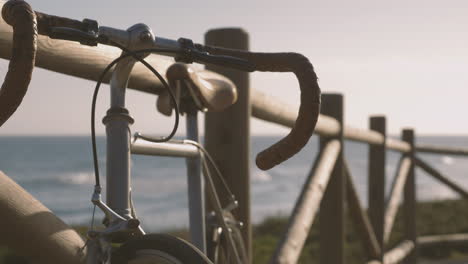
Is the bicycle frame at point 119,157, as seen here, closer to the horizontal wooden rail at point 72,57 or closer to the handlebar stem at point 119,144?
the handlebar stem at point 119,144

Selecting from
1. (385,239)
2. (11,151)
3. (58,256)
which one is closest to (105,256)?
(58,256)

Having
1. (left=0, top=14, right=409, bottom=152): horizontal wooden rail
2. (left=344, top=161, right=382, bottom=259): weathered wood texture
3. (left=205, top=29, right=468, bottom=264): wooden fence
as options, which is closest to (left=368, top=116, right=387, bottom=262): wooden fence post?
(left=205, top=29, right=468, bottom=264): wooden fence

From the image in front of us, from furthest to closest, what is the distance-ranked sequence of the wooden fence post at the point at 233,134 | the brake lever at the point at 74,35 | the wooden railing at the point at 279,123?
1. the wooden fence post at the point at 233,134
2. the wooden railing at the point at 279,123
3. the brake lever at the point at 74,35

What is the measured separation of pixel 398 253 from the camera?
4.53 meters

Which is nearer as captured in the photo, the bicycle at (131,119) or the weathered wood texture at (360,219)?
the bicycle at (131,119)

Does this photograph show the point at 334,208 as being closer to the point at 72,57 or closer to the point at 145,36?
the point at 72,57

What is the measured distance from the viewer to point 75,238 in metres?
1.19

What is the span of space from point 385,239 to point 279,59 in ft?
11.0

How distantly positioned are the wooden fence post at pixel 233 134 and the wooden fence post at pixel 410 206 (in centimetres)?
344

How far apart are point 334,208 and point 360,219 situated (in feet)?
1.53

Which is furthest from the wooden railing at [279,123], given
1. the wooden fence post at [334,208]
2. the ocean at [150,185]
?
the ocean at [150,185]

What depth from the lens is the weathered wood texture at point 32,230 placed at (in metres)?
1.10

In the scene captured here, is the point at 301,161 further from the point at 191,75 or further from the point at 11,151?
the point at 191,75

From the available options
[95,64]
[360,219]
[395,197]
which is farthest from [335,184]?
[95,64]
